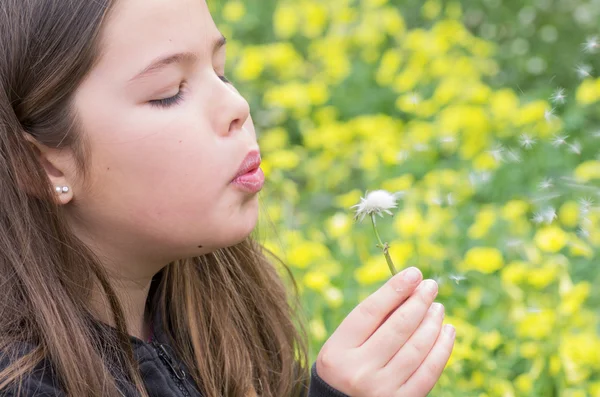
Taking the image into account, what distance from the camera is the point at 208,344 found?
1.57 meters

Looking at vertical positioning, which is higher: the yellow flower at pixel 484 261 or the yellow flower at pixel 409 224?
the yellow flower at pixel 409 224

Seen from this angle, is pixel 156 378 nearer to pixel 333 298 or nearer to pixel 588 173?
pixel 333 298

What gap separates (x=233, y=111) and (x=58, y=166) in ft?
0.88

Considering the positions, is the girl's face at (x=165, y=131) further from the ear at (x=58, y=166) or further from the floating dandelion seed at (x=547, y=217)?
the floating dandelion seed at (x=547, y=217)

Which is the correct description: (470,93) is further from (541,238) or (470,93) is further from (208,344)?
(208,344)

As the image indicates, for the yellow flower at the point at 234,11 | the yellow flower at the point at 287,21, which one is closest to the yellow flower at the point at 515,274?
the yellow flower at the point at 287,21

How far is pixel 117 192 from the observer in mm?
1287

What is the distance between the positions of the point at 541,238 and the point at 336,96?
171cm

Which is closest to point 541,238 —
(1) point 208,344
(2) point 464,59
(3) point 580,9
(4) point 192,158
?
(1) point 208,344

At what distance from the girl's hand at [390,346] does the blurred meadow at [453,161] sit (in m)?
0.11

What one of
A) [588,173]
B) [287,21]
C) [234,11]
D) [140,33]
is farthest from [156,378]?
[234,11]

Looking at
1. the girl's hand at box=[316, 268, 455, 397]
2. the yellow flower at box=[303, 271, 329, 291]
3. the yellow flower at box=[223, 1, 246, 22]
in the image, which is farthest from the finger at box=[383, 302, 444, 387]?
the yellow flower at box=[223, 1, 246, 22]

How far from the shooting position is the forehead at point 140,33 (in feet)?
4.06

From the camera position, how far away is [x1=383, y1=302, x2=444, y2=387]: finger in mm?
1214
